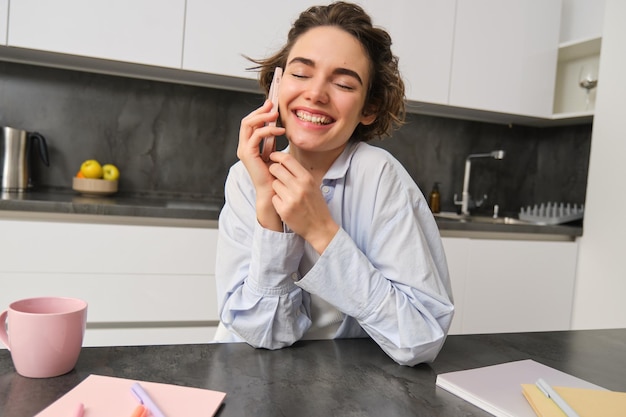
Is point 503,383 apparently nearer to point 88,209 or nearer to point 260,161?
point 260,161

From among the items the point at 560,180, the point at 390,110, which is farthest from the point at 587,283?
the point at 390,110

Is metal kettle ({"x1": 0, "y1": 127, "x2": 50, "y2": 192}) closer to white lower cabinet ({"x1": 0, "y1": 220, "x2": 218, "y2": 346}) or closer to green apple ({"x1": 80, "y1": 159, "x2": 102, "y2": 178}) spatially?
green apple ({"x1": 80, "y1": 159, "x2": 102, "y2": 178})

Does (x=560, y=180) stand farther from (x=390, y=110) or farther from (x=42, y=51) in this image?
(x=42, y=51)

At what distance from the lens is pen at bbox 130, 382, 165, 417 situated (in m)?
0.53

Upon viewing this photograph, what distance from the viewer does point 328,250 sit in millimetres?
810

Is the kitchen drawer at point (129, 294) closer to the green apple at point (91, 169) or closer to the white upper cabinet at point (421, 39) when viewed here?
the green apple at point (91, 169)

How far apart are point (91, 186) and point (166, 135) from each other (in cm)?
46

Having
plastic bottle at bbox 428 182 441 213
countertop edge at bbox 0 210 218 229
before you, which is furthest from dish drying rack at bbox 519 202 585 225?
countertop edge at bbox 0 210 218 229

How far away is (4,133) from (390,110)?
1.62 meters

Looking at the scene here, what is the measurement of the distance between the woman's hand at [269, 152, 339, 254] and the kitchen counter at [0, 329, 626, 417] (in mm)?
171

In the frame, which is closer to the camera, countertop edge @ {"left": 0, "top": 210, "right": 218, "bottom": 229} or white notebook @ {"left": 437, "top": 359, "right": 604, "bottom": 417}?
white notebook @ {"left": 437, "top": 359, "right": 604, "bottom": 417}

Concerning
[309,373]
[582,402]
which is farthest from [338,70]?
[582,402]

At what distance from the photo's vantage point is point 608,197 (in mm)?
2352

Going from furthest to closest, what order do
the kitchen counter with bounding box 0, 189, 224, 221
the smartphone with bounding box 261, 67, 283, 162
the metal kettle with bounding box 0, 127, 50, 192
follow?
the metal kettle with bounding box 0, 127, 50, 192, the kitchen counter with bounding box 0, 189, 224, 221, the smartphone with bounding box 261, 67, 283, 162
